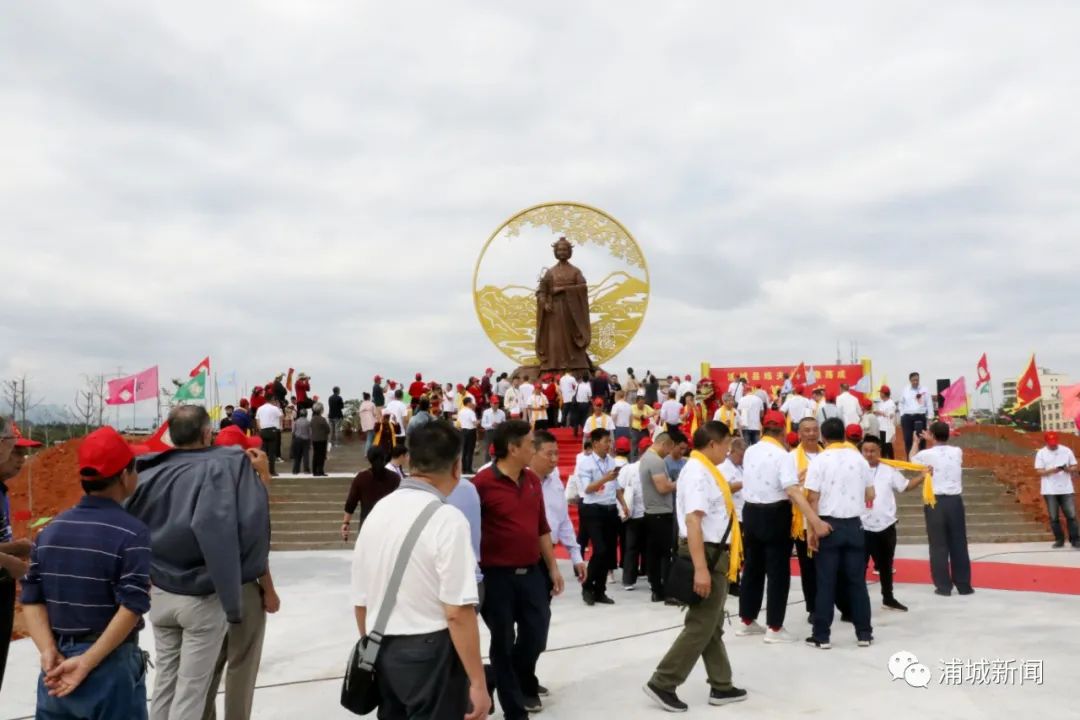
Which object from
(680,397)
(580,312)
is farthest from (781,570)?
(580,312)

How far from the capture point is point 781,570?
6059 mm

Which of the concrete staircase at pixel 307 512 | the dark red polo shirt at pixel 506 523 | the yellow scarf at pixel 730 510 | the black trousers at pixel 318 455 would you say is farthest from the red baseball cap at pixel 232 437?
the black trousers at pixel 318 455

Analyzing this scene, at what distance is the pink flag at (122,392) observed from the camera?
50.1 ft

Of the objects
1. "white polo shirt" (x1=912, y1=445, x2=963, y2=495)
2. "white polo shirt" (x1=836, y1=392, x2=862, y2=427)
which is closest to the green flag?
"white polo shirt" (x1=836, y1=392, x2=862, y2=427)

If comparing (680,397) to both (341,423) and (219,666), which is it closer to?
(341,423)

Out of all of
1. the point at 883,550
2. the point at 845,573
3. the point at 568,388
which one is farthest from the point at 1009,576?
the point at 568,388

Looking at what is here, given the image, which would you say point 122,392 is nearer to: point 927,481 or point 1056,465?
point 927,481

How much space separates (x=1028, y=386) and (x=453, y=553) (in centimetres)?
1725

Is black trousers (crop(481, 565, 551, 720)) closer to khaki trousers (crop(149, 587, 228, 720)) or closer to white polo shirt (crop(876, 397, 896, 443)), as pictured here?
khaki trousers (crop(149, 587, 228, 720))

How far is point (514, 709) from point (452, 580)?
83.3 inches

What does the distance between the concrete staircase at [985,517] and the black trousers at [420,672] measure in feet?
32.0

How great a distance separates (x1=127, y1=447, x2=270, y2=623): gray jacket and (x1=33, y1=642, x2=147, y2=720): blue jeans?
1.67 feet

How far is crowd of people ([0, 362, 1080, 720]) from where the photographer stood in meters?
2.65

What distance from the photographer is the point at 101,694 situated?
8.82 feet
